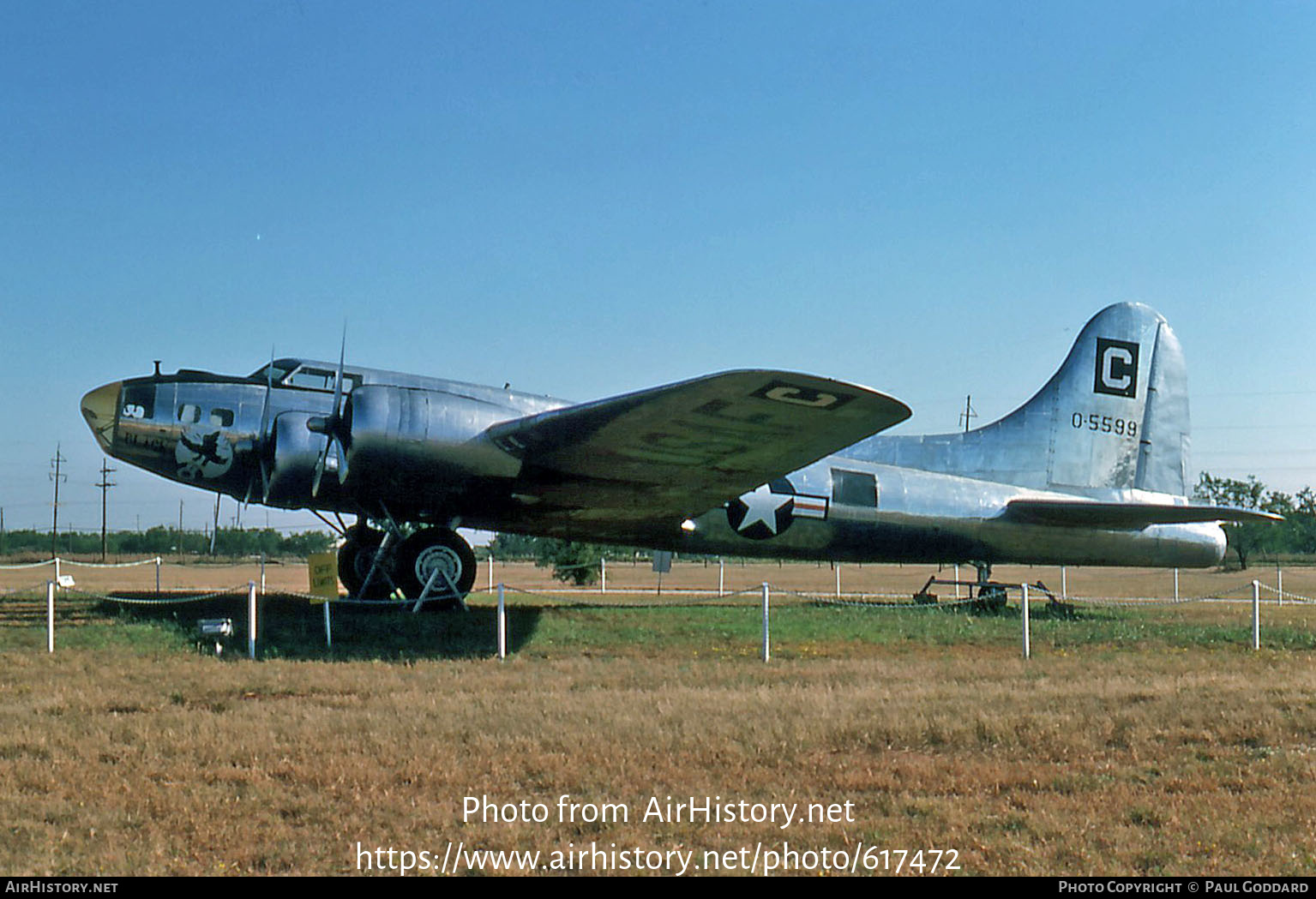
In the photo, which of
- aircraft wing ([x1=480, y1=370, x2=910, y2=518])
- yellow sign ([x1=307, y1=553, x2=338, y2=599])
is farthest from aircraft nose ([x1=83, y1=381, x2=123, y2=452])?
aircraft wing ([x1=480, y1=370, x2=910, y2=518])

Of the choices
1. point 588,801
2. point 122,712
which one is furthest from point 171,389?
point 588,801

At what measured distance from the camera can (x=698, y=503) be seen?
1454 centimetres

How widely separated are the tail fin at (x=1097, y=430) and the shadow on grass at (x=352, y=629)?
24.4ft

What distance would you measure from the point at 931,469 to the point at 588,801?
1278 cm

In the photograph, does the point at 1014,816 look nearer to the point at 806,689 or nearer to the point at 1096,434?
the point at 806,689

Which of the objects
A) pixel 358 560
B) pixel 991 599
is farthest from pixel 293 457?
pixel 991 599

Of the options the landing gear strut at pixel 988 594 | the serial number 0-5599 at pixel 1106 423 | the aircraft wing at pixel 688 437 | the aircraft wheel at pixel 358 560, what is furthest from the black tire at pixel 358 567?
the serial number 0-5599 at pixel 1106 423

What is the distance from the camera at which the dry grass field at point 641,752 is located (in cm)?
496

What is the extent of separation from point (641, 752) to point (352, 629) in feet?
23.7

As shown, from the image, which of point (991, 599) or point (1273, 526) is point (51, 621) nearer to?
point (991, 599)

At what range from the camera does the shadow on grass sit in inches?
472

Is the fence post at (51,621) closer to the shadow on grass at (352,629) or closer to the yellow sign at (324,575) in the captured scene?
the shadow on grass at (352,629)

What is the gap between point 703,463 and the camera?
12.5m

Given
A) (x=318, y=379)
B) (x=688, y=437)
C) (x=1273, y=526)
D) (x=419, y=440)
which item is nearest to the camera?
(x=688, y=437)
